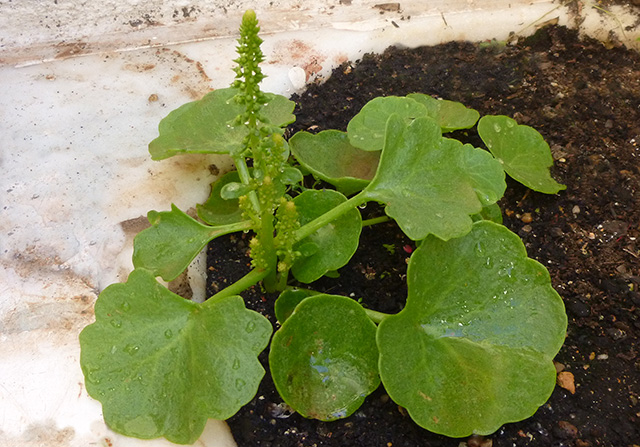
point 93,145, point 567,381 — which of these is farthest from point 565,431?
point 93,145

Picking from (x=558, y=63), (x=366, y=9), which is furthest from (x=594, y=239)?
(x=366, y=9)

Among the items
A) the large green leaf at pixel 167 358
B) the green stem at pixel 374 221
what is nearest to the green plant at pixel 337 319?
the large green leaf at pixel 167 358

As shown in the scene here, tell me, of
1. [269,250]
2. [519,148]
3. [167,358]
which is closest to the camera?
[167,358]

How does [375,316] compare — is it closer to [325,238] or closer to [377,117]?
[325,238]

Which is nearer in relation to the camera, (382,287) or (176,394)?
(176,394)

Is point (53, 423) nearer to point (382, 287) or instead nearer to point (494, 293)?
point (382, 287)

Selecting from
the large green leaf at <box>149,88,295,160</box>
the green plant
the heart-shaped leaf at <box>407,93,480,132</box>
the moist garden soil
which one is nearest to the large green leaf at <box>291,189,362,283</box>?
the green plant

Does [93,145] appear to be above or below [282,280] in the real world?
above
